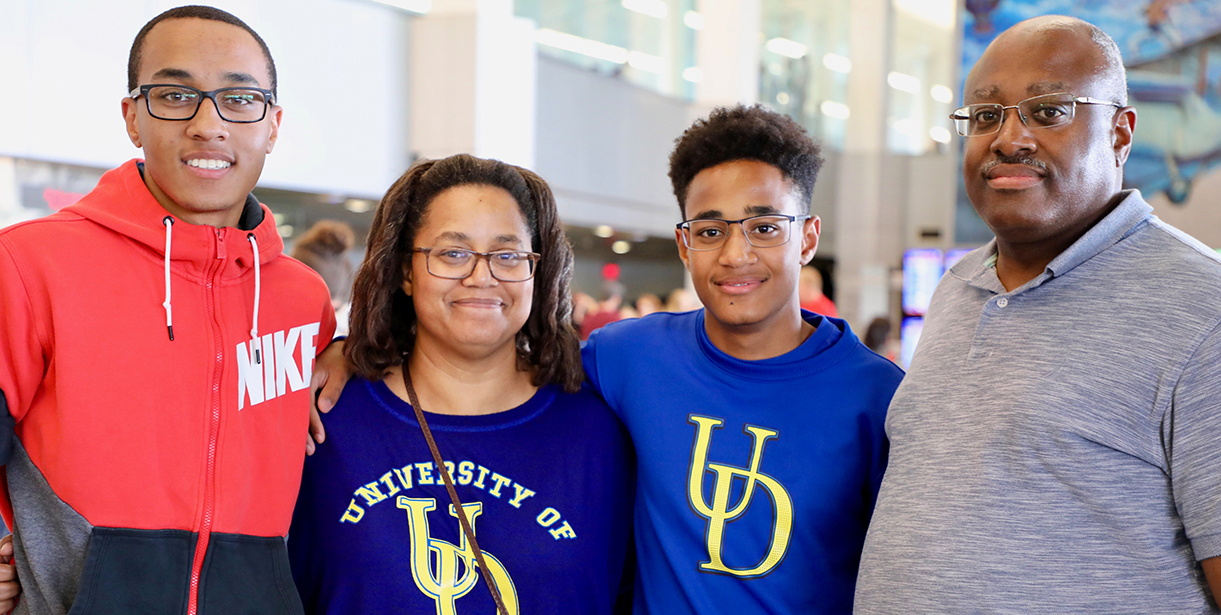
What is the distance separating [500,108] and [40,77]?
3.80 metres

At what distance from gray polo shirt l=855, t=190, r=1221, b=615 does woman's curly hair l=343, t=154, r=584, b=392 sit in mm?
830

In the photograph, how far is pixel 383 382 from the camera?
205 centimetres

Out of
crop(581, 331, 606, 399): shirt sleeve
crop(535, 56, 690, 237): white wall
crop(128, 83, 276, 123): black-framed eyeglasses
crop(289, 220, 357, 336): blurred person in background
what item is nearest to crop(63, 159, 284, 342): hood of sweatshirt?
crop(128, 83, 276, 123): black-framed eyeglasses

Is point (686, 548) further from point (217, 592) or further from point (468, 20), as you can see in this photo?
point (468, 20)

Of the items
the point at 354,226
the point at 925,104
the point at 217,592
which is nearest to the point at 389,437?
the point at 217,592

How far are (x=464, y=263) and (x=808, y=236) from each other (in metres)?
0.81

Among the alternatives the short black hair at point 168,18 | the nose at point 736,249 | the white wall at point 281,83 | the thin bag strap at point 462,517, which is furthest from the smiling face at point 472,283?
the white wall at point 281,83

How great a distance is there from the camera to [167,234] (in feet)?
5.37

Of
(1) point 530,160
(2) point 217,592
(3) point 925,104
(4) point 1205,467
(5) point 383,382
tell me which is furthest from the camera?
(3) point 925,104

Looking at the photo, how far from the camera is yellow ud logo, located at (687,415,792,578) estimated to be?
190cm

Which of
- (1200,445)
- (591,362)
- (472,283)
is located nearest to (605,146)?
(591,362)

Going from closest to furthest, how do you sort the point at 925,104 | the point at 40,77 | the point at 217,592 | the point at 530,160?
the point at 217,592 → the point at 40,77 → the point at 530,160 → the point at 925,104

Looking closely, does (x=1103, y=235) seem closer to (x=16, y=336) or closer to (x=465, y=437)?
(x=465, y=437)

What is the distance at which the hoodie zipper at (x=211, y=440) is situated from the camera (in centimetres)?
158
